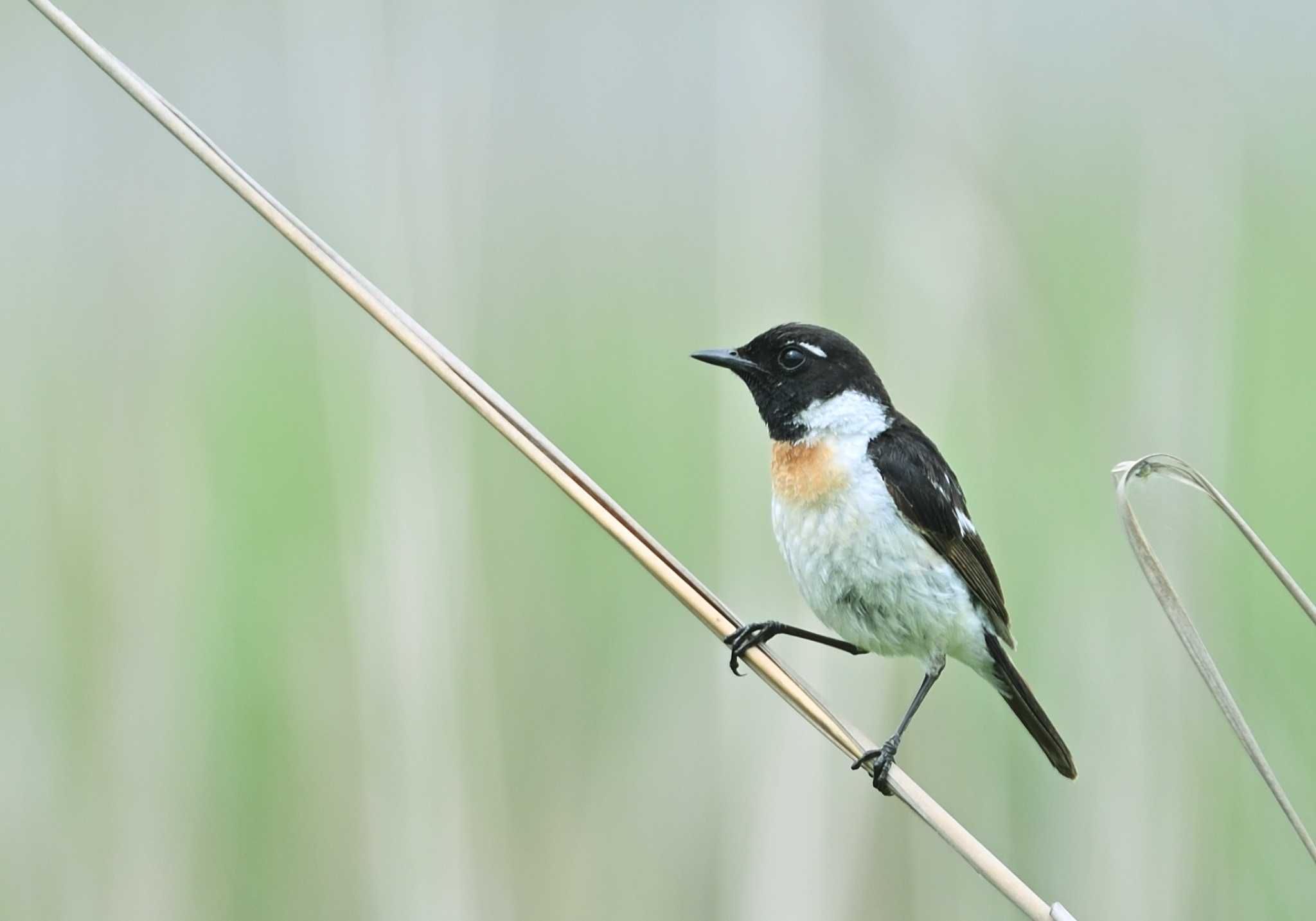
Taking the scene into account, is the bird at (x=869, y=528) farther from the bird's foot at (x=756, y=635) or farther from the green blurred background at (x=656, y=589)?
the green blurred background at (x=656, y=589)

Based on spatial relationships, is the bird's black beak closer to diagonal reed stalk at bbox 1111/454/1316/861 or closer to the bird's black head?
the bird's black head

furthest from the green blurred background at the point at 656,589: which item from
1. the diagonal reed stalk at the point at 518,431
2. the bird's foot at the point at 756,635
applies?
the diagonal reed stalk at the point at 518,431

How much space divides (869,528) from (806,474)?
0.62 ft

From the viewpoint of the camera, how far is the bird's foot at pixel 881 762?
2328 mm

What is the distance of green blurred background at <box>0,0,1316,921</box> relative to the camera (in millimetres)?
3230

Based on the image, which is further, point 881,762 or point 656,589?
point 656,589

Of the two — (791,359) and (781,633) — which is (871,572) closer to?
(781,633)

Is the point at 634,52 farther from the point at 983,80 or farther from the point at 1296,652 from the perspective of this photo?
the point at 1296,652

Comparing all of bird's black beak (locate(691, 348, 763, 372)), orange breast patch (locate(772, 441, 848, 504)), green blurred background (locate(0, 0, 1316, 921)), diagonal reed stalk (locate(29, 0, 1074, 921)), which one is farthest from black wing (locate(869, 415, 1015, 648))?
diagonal reed stalk (locate(29, 0, 1074, 921))

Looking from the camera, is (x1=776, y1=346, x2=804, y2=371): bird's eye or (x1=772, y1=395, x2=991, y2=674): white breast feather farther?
(x1=776, y1=346, x2=804, y2=371): bird's eye

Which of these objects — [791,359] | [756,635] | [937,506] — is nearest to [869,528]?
[937,506]

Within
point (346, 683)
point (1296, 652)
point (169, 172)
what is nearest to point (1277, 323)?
point (1296, 652)

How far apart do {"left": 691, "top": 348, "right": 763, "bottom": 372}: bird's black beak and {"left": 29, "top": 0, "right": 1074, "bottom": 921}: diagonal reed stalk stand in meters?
1.05

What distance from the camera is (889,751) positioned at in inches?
112
